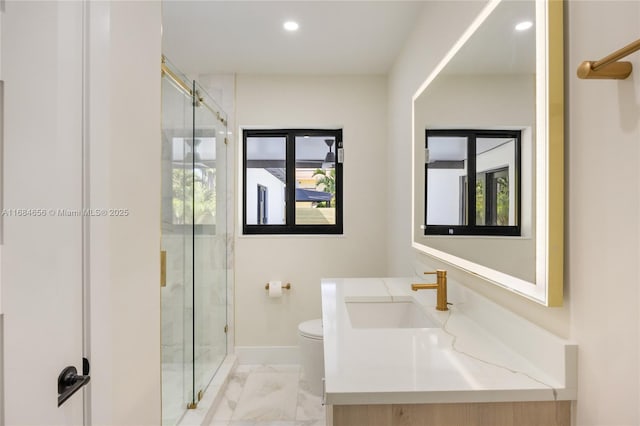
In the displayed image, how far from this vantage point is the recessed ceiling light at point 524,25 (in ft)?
3.19

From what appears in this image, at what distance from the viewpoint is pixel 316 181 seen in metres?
3.12

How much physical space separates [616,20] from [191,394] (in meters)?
2.47

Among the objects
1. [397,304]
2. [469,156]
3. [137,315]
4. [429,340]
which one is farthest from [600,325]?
[137,315]

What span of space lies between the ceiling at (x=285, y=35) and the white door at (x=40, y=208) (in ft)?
4.56

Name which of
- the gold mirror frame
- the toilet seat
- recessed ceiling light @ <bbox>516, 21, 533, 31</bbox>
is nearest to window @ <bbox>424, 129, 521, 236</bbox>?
the gold mirror frame

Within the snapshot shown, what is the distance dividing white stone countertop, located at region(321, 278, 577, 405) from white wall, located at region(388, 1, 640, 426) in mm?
58

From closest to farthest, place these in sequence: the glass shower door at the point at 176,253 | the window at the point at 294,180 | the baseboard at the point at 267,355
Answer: the glass shower door at the point at 176,253, the baseboard at the point at 267,355, the window at the point at 294,180

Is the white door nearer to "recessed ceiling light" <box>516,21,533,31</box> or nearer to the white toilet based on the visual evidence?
"recessed ceiling light" <box>516,21,533,31</box>

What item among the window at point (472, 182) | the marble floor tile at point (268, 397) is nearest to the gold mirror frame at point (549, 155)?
the window at point (472, 182)

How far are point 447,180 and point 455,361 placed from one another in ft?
3.05

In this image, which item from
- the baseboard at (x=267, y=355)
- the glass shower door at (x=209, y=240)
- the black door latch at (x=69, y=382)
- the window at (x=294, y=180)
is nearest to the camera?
the black door latch at (x=69, y=382)

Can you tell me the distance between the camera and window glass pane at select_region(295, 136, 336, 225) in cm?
311

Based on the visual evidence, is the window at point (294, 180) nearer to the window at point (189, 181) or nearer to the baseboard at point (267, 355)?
the window at point (189, 181)

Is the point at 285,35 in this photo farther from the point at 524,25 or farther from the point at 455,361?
the point at 455,361
